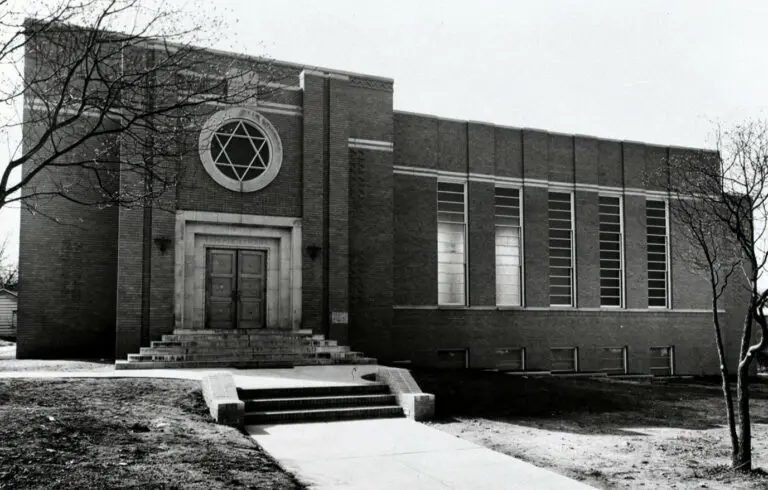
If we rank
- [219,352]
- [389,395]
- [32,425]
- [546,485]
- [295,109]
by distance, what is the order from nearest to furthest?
[546,485], [32,425], [389,395], [219,352], [295,109]

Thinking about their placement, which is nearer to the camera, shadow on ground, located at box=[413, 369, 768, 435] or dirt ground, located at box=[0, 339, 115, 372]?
shadow on ground, located at box=[413, 369, 768, 435]

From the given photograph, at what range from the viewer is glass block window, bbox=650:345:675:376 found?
26.1 m

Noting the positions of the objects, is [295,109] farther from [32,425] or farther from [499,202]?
[32,425]

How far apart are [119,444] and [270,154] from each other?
12.2 metres

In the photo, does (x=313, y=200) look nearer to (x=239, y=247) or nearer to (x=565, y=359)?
(x=239, y=247)

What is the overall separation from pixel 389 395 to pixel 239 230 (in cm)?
824

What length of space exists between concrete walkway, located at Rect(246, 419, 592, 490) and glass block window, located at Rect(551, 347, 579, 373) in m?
14.8

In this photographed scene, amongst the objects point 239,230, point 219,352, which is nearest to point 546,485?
point 219,352

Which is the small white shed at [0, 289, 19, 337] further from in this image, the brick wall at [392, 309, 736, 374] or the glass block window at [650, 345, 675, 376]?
the glass block window at [650, 345, 675, 376]

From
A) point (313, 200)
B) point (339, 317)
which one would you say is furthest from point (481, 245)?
point (313, 200)

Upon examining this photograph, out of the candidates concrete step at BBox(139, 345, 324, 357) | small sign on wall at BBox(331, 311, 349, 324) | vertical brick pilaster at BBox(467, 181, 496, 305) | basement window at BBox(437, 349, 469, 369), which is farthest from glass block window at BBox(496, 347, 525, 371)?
concrete step at BBox(139, 345, 324, 357)

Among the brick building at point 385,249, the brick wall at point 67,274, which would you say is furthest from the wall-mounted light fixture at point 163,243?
the brick wall at point 67,274

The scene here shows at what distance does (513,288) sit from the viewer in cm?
2455

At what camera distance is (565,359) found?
25.0 metres
